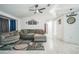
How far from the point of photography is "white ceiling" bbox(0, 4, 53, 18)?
8.70 ft

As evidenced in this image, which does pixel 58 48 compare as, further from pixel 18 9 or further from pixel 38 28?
pixel 18 9

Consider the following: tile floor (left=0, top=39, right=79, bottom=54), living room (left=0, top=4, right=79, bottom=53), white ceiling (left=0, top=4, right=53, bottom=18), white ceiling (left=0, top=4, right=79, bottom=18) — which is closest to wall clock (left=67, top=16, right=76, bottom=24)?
living room (left=0, top=4, right=79, bottom=53)

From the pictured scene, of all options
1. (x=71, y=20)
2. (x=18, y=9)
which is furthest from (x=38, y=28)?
(x=71, y=20)

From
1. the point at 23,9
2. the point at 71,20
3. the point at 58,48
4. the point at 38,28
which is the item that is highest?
the point at 23,9

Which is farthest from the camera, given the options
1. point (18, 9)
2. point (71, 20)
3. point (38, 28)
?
point (71, 20)

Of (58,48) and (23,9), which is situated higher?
(23,9)

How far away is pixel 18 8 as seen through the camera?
2.75 m

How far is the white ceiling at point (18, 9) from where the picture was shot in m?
2.65

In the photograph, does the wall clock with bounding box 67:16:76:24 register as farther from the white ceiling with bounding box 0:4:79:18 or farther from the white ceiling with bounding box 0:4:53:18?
the white ceiling with bounding box 0:4:53:18

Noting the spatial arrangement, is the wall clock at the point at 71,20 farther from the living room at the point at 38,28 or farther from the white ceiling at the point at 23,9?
the white ceiling at the point at 23,9

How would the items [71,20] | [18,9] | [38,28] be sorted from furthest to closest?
[71,20]
[38,28]
[18,9]

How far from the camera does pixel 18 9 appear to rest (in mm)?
2781

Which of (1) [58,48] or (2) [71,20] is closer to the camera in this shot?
(1) [58,48]
